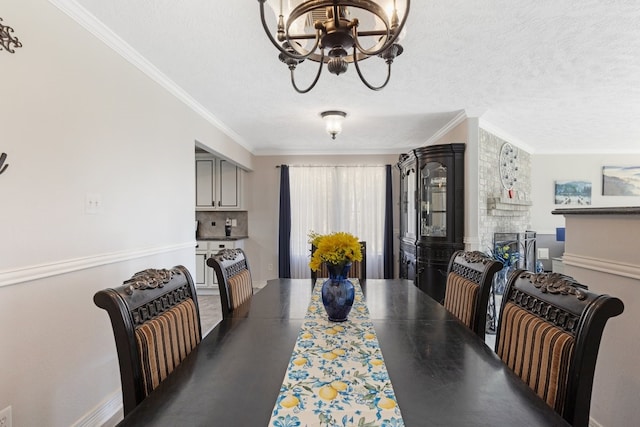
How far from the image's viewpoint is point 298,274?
5.36 metres

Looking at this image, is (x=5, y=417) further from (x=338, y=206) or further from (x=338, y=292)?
(x=338, y=206)

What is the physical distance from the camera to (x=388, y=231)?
5.26m

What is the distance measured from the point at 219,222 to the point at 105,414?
12.5ft

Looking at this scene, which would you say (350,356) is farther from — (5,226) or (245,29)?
(245,29)

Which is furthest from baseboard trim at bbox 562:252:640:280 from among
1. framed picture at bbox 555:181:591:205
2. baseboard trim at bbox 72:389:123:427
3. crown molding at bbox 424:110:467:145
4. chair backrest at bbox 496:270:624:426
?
framed picture at bbox 555:181:591:205

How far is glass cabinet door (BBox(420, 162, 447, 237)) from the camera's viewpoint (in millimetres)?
3576

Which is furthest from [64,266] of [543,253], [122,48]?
[543,253]

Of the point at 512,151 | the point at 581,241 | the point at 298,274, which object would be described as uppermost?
the point at 512,151

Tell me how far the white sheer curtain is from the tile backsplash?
35.4 inches

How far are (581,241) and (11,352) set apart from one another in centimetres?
302

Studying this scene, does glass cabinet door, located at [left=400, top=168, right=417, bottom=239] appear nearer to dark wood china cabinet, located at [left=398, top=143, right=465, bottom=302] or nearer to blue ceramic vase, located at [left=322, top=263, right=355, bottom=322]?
dark wood china cabinet, located at [left=398, top=143, right=465, bottom=302]

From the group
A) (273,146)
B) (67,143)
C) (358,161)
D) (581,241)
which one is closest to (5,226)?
(67,143)

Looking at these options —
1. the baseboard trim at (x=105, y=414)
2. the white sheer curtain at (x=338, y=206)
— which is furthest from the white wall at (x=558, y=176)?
the baseboard trim at (x=105, y=414)

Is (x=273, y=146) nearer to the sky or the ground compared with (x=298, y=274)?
nearer to the sky
